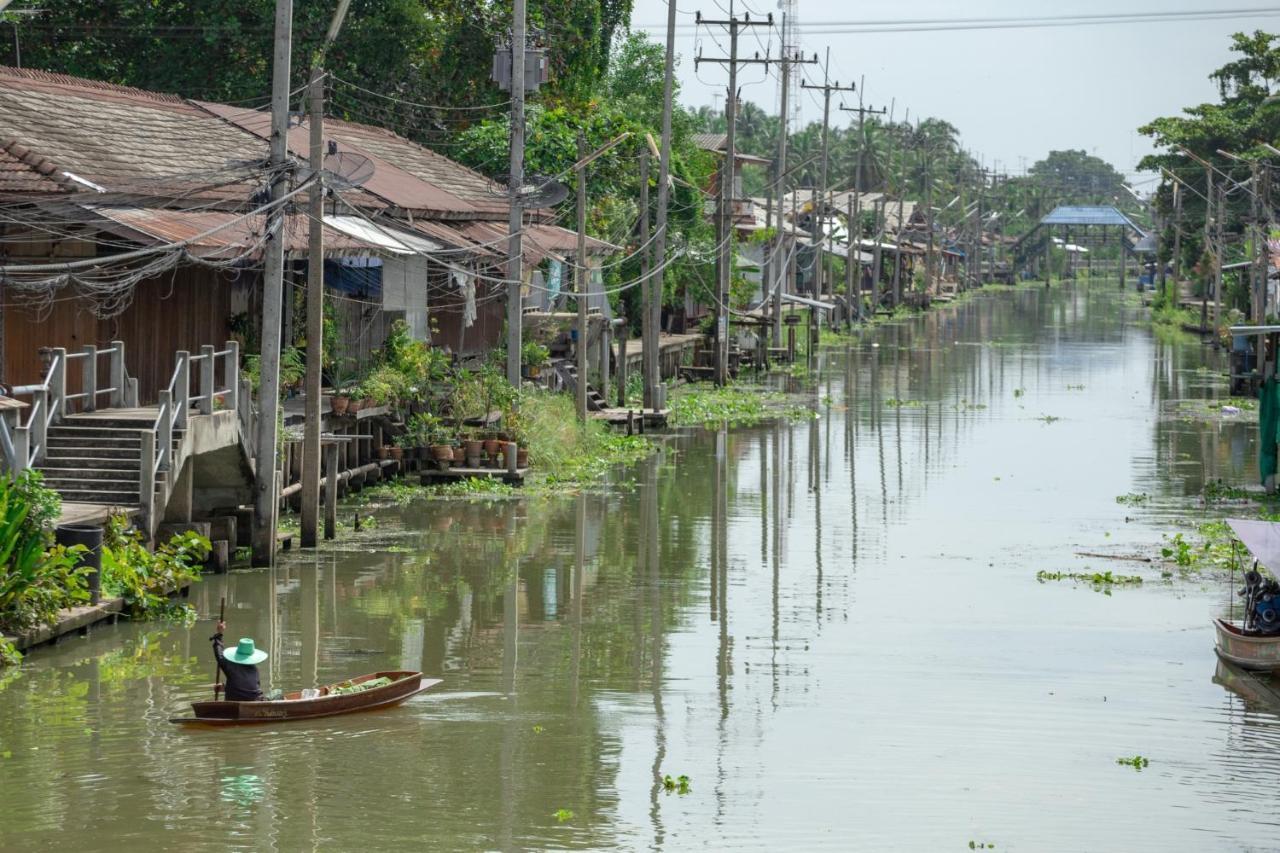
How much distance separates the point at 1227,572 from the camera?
2573cm

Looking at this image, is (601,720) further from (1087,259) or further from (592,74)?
(1087,259)

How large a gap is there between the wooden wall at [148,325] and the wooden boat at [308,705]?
9.52 metres

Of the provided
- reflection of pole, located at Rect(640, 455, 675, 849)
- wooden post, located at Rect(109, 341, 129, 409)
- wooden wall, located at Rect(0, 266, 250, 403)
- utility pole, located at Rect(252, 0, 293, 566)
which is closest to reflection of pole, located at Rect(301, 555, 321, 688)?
utility pole, located at Rect(252, 0, 293, 566)

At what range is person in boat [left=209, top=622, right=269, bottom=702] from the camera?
16.3m

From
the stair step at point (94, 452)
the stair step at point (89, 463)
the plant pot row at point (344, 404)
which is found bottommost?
the stair step at point (89, 463)

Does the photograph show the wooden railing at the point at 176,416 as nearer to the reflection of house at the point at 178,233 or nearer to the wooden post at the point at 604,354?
the reflection of house at the point at 178,233

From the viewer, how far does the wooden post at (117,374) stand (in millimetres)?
23969

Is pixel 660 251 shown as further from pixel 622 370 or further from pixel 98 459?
pixel 98 459

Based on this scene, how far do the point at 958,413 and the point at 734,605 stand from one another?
27.2 m

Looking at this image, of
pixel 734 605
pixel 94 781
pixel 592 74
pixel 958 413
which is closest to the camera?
pixel 94 781

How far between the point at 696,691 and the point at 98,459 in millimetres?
8361

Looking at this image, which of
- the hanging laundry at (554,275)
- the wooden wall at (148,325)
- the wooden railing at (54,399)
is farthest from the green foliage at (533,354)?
the wooden railing at (54,399)

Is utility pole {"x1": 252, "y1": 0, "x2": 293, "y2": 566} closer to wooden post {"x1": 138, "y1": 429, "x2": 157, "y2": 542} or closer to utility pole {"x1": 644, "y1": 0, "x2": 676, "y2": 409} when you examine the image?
wooden post {"x1": 138, "y1": 429, "x2": 157, "y2": 542}

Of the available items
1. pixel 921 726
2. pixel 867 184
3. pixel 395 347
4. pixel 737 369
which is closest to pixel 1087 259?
pixel 867 184
